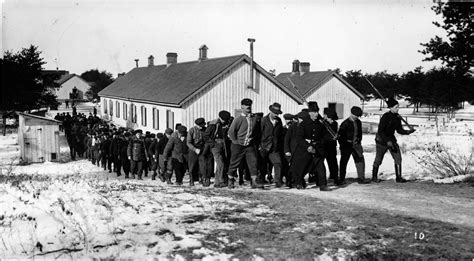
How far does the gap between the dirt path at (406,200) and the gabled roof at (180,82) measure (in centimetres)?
1374

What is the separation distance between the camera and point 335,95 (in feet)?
120

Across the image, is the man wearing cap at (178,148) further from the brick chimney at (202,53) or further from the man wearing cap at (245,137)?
the brick chimney at (202,53)

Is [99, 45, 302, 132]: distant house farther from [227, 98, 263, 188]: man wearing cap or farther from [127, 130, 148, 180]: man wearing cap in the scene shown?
[227, 98, 263, 188]: man wearing cap

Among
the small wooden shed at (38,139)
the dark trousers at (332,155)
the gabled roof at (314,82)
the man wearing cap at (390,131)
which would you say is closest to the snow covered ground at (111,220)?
the dark trousers at (332,155)

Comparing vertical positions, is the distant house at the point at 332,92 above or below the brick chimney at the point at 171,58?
below

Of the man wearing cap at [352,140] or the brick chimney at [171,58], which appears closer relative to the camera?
the man wearing cap at [352,140]

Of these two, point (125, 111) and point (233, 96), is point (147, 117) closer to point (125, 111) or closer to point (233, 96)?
point (125, 111)

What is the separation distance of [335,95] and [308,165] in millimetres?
29082

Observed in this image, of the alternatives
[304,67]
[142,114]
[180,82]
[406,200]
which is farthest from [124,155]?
[304,67]

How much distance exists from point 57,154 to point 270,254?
16614 mm

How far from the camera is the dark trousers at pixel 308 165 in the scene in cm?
851

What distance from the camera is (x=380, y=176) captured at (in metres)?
10.9

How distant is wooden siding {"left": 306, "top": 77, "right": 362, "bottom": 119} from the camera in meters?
36.2

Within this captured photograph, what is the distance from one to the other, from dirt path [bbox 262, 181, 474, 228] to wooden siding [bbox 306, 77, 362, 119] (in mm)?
27493
